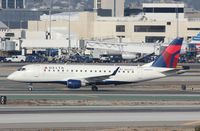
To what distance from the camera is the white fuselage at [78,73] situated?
86.6 meters

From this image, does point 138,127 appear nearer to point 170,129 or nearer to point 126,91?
point 170,129

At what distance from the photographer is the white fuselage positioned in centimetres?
8656

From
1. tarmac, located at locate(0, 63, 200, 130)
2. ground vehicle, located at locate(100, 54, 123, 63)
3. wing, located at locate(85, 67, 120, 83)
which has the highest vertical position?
wing, located at locate(85, 67, 120, 83)

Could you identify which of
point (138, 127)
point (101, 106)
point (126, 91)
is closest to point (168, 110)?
point (101, 106)

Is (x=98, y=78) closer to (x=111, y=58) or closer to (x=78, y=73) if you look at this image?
(x=78, y=73)

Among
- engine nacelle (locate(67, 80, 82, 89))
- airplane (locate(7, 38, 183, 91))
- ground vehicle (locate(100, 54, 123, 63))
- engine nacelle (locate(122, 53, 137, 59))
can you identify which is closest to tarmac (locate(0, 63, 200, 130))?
engine nacelle (locate(67, 80, 82, 89))

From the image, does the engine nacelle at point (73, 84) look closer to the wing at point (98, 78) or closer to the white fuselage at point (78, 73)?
the white fuselage at point (78, 73)

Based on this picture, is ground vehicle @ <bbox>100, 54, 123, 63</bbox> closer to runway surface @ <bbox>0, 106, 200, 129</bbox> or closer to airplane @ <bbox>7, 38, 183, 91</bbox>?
airplane @ <bbox>7, 38, 183, 91</bbox>

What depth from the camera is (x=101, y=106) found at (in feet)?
220

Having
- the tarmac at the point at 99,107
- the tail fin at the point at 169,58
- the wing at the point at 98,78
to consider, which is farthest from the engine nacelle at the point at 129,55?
the wing at the point at 98,78

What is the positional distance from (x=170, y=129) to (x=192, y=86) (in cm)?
4261

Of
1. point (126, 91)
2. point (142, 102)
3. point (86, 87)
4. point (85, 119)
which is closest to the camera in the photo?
point (85, 119)

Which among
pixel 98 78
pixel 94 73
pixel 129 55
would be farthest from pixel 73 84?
pixel 129 55

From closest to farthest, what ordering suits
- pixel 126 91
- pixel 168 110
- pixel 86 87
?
1. pixel 168 110
2. pixel 126 91
3. pixel 86 87
